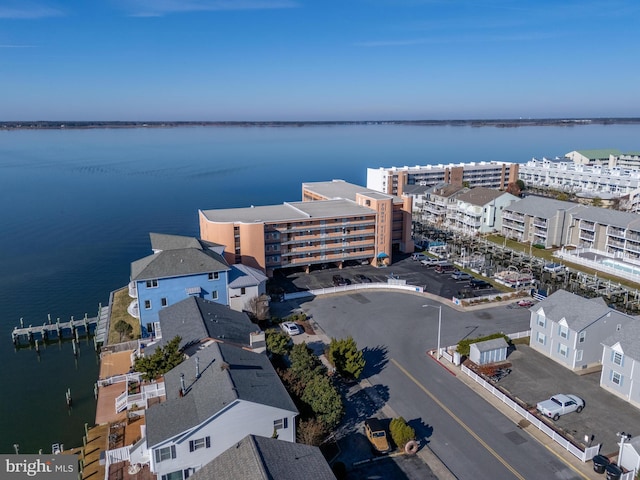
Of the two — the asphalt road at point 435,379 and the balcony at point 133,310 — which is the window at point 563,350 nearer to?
the asphalt road at point 435,379

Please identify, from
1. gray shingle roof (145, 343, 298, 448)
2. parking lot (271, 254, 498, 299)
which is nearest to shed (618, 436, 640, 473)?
gray shingle roof (145, 343, 298, 448)

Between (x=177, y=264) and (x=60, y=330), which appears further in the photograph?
(x=60, y=330)

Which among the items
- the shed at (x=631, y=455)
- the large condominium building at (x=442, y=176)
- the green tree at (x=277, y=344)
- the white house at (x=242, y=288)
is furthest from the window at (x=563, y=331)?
the large condominium building at (x=442, y=176)

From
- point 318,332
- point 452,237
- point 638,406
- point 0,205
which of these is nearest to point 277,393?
point 318,332

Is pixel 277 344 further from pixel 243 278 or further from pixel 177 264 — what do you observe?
pixel 177 264

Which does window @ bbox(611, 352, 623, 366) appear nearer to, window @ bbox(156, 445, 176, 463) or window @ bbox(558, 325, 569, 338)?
window @ bbox(558, 325, 569, 338)

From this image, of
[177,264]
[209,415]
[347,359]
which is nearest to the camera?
[209,415]

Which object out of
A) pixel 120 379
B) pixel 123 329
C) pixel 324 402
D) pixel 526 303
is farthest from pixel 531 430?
pixel 123 329
